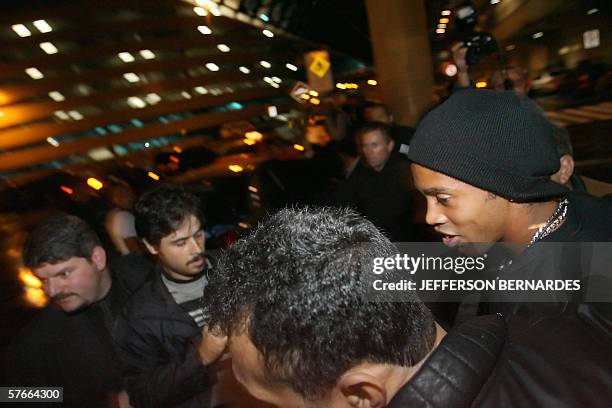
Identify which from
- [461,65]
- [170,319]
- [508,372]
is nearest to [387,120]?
[461,65]

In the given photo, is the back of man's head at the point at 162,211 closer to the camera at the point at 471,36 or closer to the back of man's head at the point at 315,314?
the back of man's head at the point at 315,314

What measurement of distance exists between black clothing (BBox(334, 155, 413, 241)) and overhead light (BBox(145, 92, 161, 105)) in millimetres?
27923

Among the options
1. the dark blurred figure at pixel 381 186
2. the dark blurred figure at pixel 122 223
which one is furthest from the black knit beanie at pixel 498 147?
the dark blurred figure at pixel 122 223

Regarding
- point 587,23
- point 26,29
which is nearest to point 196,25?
point 26,29

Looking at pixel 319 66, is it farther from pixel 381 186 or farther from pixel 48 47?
pixel 48 47

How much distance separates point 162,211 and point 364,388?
74.2 inches

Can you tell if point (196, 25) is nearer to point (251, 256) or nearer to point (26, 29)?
point (26, 29)

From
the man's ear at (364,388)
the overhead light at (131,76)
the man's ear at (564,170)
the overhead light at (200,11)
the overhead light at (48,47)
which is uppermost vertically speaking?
the man's ear at (364,388)

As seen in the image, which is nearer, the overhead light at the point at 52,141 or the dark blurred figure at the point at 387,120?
the dark blurred figure at the point at 387,120

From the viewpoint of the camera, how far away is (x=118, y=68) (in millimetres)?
27422

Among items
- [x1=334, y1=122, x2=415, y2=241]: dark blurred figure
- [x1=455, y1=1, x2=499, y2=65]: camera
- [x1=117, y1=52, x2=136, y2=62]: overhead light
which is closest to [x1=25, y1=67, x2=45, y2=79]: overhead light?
[x1=117, y1=52, x2=136, y2=62]: overhead light

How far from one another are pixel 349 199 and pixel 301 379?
3.26 m

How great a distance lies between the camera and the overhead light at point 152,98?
2988 centimetres

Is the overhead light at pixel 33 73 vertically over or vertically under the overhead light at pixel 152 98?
over
